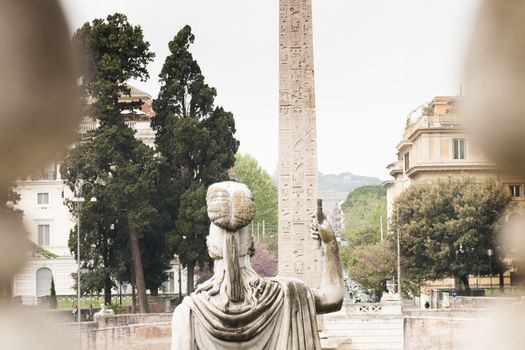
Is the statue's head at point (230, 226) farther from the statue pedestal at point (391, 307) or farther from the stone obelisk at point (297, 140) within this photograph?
the statue pedestal at point (391, 307)

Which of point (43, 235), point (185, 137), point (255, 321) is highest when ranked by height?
point (185, 137)

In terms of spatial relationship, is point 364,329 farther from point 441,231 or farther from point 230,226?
point 230,226

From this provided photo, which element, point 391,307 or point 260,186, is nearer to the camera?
point 391,307

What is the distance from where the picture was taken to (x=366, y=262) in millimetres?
72875

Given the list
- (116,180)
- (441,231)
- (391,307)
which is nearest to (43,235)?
(116,180)

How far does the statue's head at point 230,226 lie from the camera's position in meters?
3.73

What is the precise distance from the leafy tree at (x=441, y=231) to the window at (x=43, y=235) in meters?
48.1

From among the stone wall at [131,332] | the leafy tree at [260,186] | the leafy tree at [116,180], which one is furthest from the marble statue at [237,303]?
the leafy tree at [260,186]

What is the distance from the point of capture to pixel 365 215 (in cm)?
13525

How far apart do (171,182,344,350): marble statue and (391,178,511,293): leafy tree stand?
4554 centimetres

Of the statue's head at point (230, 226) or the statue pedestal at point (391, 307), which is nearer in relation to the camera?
the statue's head at point (230, 226)

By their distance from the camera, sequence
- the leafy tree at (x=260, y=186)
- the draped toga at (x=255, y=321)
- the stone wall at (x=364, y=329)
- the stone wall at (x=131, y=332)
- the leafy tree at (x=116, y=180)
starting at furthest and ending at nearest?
the leafy tree at (x=260, y=186), the leafy tree at (x=116, y=180), the stone wall at (x=364, y=329), the stone wall at (x=131, y=332), the draped toga at (x=255, y=321)

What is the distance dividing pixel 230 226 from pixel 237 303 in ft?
0.85

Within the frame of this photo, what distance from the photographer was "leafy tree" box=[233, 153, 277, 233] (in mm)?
96562
